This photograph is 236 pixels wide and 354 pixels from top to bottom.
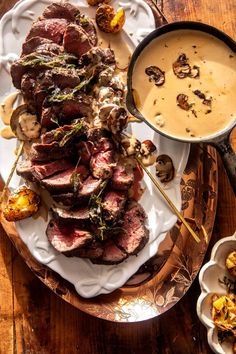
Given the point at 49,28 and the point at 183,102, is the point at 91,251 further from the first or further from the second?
the point at 49,28

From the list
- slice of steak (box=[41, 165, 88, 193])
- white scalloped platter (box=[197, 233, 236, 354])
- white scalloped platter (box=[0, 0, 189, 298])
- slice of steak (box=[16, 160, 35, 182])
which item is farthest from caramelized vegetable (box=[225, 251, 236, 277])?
slice of steak (box=[16, 160, 35, 182])

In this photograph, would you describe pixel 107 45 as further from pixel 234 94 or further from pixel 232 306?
pixel 232 306

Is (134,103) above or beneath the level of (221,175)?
above

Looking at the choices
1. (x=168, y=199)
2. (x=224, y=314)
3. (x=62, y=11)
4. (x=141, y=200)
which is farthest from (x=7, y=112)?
(x=224, y=314)

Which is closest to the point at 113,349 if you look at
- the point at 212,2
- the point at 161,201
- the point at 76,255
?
the point at 76,255

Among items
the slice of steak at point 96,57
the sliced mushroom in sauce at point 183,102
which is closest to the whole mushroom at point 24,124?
the slice of steak at point 96,57

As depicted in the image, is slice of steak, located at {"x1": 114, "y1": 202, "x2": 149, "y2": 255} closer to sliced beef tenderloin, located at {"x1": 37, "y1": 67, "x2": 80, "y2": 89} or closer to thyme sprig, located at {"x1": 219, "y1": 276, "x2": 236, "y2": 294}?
thyme sprig, located at {"x1": 219, "y1": 276, "x2": 236, "y2": 294}
